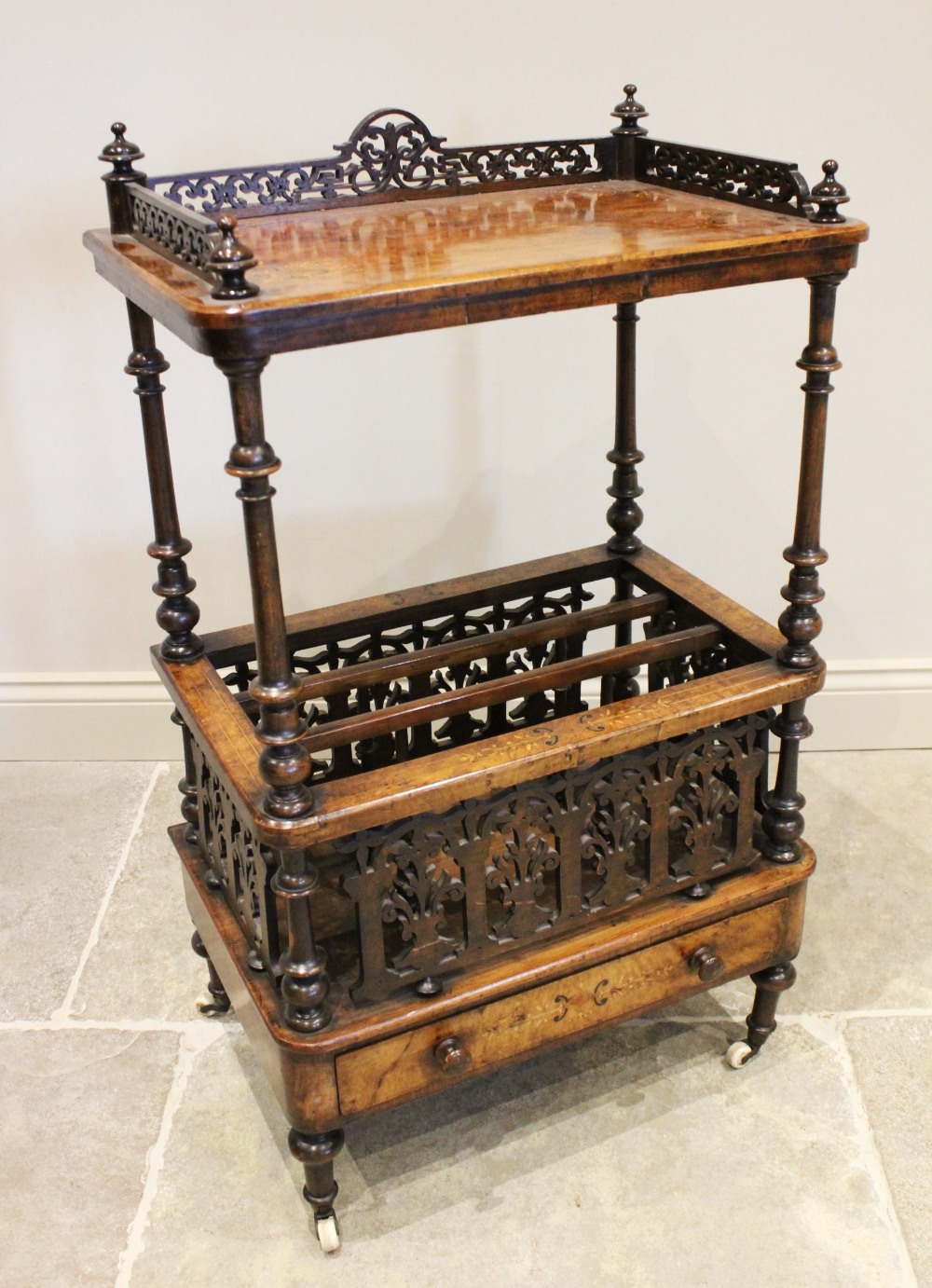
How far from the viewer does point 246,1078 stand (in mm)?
2293

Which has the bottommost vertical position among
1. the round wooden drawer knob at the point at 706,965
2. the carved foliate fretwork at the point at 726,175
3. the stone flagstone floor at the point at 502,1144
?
the stone flagstone floor at the point at 502,1144

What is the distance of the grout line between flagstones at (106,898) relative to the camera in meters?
2.46

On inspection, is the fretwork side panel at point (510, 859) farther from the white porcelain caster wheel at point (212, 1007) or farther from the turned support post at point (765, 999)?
the white porcelain caster wheel at point (212, 1007)

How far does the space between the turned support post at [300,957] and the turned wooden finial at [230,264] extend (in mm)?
681

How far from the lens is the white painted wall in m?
2.58

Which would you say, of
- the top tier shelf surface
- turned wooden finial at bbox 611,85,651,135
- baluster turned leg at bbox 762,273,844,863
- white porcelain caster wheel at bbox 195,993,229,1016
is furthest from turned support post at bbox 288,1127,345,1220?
turned wooden finial at bbox 611,85,651,135

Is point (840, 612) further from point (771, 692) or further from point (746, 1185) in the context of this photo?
point (746, 1185)

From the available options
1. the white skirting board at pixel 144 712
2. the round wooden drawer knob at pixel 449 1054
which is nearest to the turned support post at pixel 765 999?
the round wooden drawer knob at pixel 449 1054

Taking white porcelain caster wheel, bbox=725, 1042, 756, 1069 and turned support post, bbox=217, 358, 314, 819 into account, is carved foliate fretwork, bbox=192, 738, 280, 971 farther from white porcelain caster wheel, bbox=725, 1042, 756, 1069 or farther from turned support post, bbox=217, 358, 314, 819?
white porcelain caster wheel, bbox=725, 1042, 756, 1069

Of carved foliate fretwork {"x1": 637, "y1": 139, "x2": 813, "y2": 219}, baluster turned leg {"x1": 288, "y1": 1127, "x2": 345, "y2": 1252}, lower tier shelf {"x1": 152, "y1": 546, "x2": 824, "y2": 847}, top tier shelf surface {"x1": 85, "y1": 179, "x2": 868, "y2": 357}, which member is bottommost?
baluster turned leg {"x1": 288, "y1": 1127, "x2": 345, "y2": 1252}

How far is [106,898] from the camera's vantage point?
2725 millimetres

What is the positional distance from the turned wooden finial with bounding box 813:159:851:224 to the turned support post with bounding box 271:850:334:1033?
104cm

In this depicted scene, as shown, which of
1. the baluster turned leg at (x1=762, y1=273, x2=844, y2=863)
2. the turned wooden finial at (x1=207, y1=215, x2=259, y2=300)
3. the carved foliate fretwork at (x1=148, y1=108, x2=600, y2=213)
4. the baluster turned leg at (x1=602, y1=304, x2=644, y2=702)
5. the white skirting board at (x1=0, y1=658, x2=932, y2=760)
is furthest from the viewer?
the white skirting board at (x1=0, y1=658, x2=932, y2=760)

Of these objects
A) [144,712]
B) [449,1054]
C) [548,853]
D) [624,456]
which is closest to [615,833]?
[548,853]
